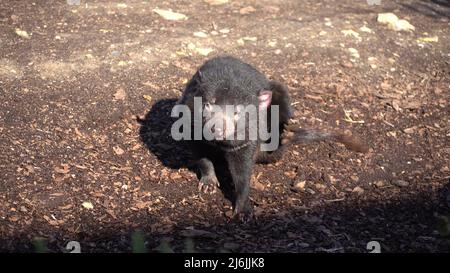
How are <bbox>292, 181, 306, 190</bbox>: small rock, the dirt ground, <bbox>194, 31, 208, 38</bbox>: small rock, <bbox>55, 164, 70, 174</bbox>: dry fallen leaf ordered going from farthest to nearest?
1. <bbox>194, 31, 208, 38</bbox>: small rock
2. <bbox>292, 181, 306, 190</bbox>: small rock
3. <bbox>55, 164, 70, 174</bbox>: dry fallen leaf
4. the dirt ground

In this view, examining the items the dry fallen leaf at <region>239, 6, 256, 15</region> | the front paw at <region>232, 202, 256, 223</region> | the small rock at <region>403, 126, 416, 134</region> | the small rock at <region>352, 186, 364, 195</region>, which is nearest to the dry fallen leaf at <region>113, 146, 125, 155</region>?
the front paw at <region>232, 202, 256, 223</region>

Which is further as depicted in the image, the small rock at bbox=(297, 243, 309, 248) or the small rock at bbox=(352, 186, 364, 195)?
the small rock at bbox=(352, 186, 364, 195)

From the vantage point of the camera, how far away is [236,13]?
7.66 meters

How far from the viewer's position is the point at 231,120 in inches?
175

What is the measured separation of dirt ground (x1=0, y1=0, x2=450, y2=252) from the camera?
4.24 metres

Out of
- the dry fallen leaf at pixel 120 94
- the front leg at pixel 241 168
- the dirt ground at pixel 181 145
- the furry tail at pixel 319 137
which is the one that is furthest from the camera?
the dry fallen leaf at pixel 120 94

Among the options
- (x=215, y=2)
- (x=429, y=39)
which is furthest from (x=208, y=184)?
(x=429, y=39)

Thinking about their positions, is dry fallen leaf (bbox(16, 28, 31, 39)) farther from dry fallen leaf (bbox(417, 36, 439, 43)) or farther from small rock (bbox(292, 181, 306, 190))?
dry fallen leaf (bbox(417, 36, 439, 43))

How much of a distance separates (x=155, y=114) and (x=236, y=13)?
2.50m

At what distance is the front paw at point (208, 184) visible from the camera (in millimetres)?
4727

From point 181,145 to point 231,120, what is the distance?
3.25ft

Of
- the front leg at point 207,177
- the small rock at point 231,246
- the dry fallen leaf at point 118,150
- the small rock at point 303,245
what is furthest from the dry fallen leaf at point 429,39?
the small rock at point 231,246

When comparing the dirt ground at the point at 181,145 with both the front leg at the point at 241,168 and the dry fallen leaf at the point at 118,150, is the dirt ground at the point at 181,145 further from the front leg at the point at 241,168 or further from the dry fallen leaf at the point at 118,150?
the front leg at the point at 241,168
